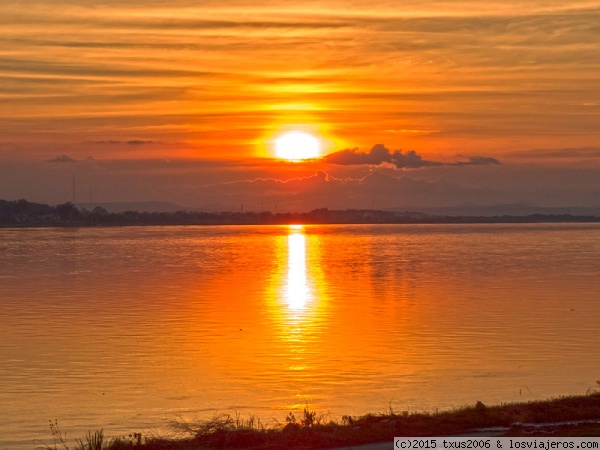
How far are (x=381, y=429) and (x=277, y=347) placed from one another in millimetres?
16158

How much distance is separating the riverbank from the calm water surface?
3500 mm

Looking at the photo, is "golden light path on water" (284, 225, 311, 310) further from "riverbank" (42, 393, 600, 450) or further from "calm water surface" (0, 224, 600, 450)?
"riverbank" (42, 393, 600, 450)

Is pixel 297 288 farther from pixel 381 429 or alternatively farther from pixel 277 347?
pixel 381 429

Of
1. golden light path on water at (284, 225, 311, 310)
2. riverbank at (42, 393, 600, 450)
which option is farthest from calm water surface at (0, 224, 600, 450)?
riverbank at (42, 393, 600, 450)

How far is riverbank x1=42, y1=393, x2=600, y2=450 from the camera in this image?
16875mm

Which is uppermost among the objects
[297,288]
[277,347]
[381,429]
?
[297,288]

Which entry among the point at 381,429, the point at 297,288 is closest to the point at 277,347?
the point at 381,429

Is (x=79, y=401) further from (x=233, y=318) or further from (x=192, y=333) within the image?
(x=233, y=318)

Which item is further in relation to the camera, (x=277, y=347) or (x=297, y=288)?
(x=297, y=288)

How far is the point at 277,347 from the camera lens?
3366 centimetres

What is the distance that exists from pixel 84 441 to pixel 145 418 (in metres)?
2.73

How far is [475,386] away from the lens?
Result: 25.8 m

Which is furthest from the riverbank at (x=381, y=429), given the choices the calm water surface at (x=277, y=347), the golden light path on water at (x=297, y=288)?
the golden light path on water at (x=297, y=288)

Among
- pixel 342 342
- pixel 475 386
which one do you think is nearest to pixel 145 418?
pixel 475 386
